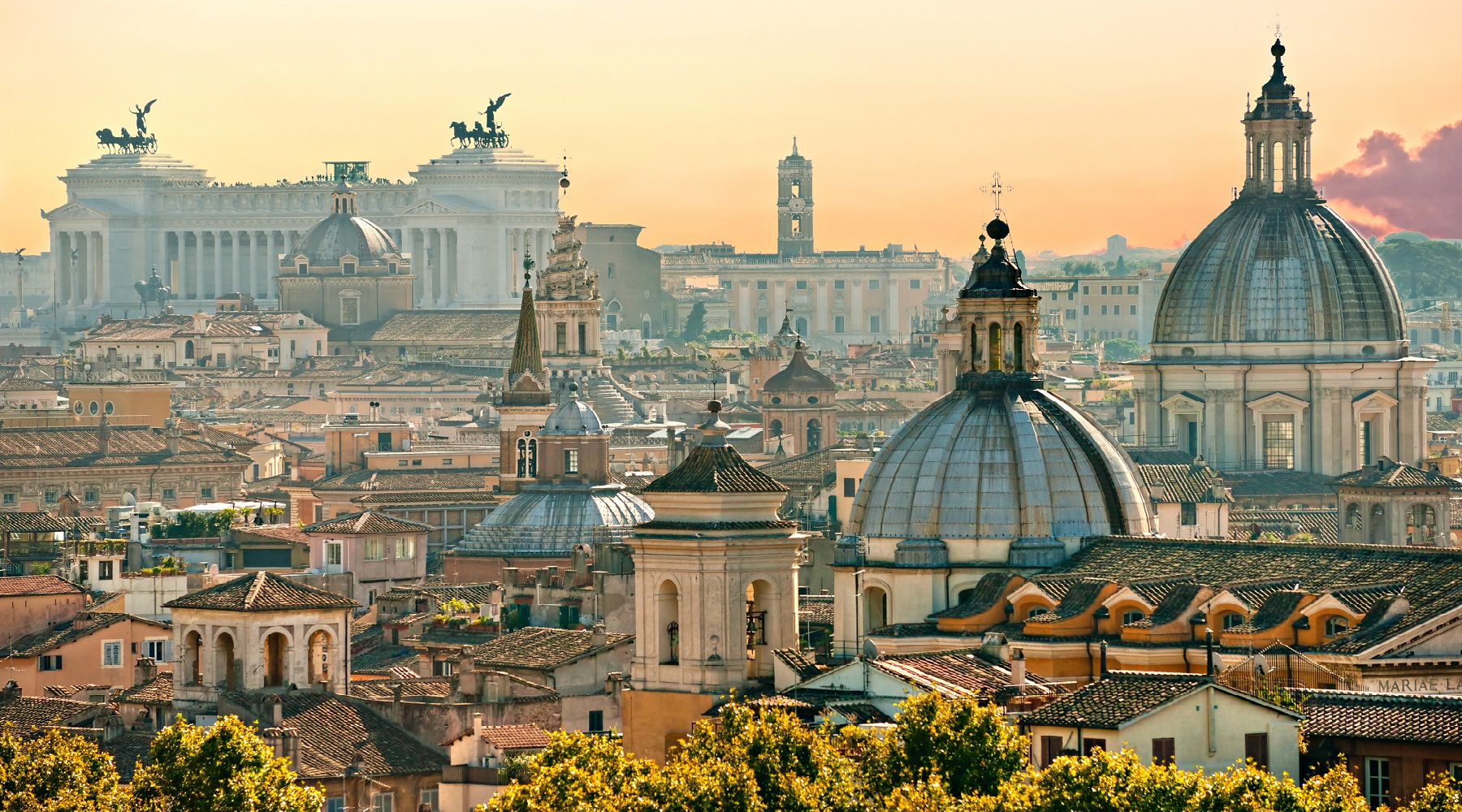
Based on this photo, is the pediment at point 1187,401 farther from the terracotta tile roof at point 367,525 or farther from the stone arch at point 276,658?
the stone arch at point 276,658

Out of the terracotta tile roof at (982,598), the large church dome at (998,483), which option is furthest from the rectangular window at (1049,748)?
the large church dome at (998,483)

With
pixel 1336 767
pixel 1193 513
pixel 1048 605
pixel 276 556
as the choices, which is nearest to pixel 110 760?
pixel 1048 605

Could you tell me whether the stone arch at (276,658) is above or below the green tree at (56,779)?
above

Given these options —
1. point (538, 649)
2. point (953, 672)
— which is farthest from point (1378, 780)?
point (538, 649)

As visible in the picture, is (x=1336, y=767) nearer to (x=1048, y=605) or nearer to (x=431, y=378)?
(x=1048, y=605)

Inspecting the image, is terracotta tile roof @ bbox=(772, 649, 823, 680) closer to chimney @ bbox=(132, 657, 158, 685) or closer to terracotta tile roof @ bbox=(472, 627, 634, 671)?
terracotta tile roof @ bbox=(472, 627, 634, 671)

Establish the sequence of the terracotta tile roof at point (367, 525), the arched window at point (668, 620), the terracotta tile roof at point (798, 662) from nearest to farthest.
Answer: the terracotta tile roof at point (798, 662)
the arched window at point (668, 620)
the terracotta tile roof at point (367, 525)

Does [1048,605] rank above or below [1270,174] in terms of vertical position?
below
